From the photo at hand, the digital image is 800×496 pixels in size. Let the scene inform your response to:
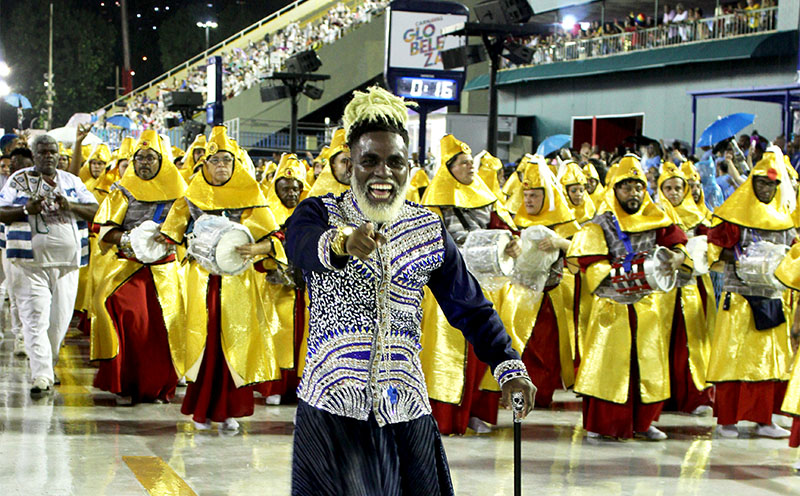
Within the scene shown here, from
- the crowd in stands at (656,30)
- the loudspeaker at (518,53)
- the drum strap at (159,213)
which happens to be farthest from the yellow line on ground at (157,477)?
the crowd in stands at (656,30)

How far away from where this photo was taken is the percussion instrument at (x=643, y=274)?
7562 millimetres

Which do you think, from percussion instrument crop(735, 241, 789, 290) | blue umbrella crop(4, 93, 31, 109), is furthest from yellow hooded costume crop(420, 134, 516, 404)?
blue umbrella crop(4, 93, 31, 109)

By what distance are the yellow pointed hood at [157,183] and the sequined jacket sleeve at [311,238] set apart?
5217 mm

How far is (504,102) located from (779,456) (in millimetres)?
25997

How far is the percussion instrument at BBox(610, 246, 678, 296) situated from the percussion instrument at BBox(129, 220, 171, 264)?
3419 mm

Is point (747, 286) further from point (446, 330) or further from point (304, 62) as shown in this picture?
point (304, 62)

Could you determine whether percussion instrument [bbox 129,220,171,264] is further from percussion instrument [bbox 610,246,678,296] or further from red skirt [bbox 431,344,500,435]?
percussion instrument [bbox 610,246,678,296]

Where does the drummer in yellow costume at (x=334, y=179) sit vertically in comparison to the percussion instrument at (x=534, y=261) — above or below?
above

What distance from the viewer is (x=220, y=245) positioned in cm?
728

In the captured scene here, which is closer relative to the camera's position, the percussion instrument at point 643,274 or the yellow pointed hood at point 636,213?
the percussion instrument at point 643,274

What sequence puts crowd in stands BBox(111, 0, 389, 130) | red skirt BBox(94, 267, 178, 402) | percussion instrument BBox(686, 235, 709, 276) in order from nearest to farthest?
1. percussion instrument BBox(686, 235, 709, 276)
2. red skirt BBox(94, 267, 178, 402)
3. crowd in stands BBox(111, 0, 389, 130)

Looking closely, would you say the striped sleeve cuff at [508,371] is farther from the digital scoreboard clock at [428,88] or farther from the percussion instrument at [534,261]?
the digital scoreboard clock at [428,88]

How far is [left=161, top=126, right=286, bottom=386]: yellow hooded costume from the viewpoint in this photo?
7883 millimetres

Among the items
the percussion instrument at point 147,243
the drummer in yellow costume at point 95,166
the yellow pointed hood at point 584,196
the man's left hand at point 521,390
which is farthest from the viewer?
the drummer in yellow costume at point 95,166
